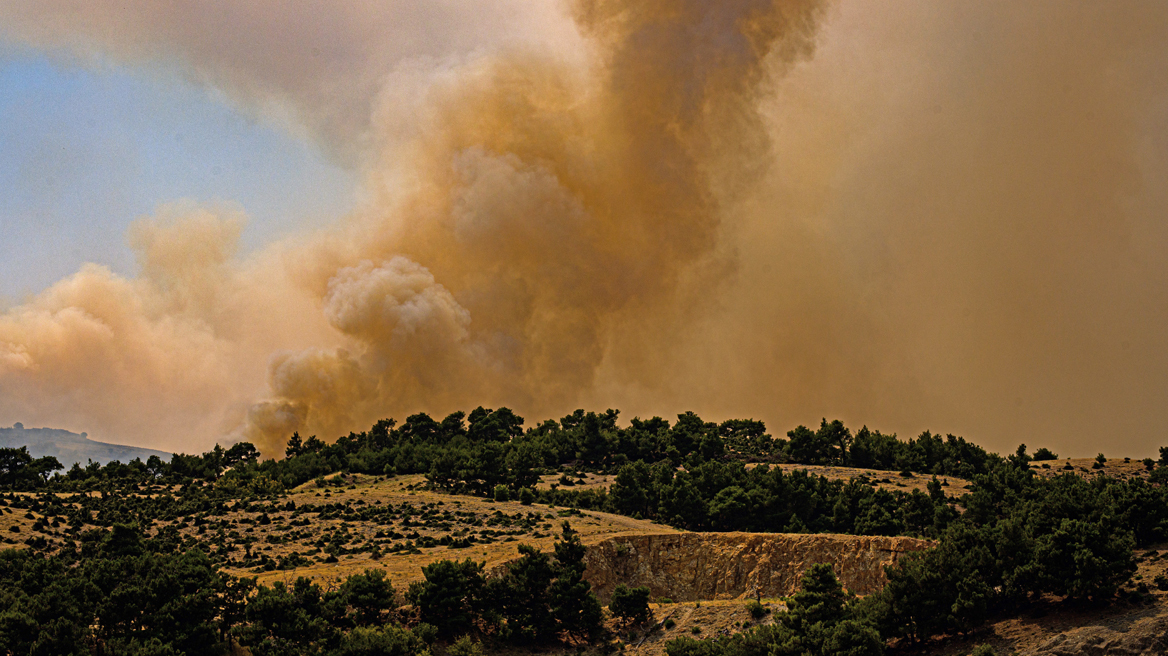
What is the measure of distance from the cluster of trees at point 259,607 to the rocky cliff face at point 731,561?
10369 millimetres

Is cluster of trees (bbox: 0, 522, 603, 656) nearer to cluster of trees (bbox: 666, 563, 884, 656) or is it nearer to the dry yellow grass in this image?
the dry yellow grass

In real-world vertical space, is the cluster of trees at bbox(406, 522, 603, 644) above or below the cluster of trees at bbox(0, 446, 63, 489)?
below

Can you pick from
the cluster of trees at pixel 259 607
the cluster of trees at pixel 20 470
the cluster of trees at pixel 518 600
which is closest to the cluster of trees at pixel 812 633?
the cluster of trees at pixel 518 600

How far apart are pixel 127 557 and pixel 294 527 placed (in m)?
35.1

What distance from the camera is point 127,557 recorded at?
6944 centimetres

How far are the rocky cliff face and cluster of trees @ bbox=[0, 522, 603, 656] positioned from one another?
34.0 ft

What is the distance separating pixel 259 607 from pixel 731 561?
4746 centimetres

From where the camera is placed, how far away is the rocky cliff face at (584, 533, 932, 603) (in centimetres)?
8694

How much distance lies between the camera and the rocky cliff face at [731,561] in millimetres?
86938

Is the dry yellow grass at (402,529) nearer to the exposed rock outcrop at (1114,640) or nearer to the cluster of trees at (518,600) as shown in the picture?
the cluster of trees at (518,600)

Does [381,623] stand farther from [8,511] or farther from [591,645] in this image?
[8,511]

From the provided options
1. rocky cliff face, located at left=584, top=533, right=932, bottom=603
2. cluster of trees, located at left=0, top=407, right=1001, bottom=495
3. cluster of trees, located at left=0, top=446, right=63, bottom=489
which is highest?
cluster of trees, located at left=0, top=407, right=1001, bottom=495

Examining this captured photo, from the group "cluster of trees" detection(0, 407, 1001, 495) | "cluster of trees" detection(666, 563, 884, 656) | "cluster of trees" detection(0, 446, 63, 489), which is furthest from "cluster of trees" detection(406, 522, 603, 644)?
"cluster of trees" detection(0, 446, 63, 489)

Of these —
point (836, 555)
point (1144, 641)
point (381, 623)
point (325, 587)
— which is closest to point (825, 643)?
point (1144, 641)
